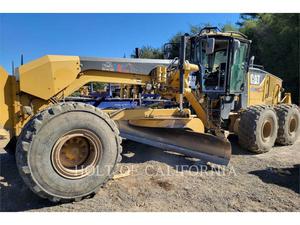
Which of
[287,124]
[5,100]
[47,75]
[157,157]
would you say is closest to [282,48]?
[287,124]

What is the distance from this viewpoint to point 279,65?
19.1 meters

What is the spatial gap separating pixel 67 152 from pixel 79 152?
0.16 meters

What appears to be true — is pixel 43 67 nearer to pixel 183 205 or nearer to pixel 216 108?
pixel 183 205

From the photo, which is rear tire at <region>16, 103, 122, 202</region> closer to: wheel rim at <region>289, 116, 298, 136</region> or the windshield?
the windshield

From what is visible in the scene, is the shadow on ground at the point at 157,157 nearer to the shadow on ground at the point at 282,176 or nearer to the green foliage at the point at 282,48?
the shadow on ground at the point at 282,176

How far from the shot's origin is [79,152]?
4223 mm

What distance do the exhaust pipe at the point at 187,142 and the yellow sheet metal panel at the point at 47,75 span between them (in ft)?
4.22

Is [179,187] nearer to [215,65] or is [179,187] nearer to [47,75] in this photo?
[47,75]

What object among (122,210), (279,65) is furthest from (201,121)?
(279,65)

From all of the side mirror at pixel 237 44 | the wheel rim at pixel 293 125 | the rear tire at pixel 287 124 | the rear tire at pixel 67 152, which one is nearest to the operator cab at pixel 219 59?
the side mirror at pixel 237 44

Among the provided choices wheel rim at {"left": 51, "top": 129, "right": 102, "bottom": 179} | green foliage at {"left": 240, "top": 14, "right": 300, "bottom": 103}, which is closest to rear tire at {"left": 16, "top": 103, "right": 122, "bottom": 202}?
wheel rim at {"left": 51, "top": 129, "right": 102, "bottom": 179}

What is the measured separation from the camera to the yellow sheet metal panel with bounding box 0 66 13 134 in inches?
174

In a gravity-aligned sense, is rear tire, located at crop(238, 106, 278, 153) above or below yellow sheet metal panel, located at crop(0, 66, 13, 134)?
below

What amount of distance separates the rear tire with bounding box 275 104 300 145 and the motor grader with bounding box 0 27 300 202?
26 mm
